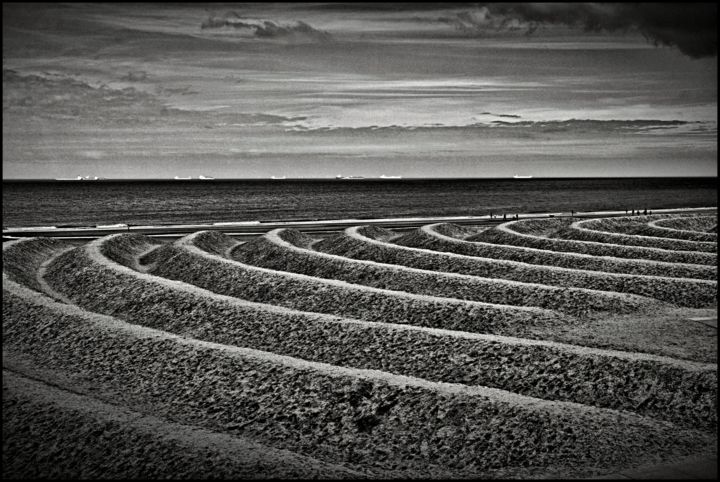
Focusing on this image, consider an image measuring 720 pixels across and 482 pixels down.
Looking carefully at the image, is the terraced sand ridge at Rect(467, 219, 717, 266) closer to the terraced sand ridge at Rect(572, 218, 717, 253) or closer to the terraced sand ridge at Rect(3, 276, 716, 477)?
the terraced sand ridge at Rect(572, 218, 717, 253)

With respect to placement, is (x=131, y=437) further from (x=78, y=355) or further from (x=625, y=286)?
(x=625, y=286)

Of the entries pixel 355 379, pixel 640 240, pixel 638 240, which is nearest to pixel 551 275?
pixel 638 240

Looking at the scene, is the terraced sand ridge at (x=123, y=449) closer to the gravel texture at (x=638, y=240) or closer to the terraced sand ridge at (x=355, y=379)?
the terraced sand ridge at (x=355, y=379)

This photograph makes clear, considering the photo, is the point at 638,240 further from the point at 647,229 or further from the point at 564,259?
the point at 564,259

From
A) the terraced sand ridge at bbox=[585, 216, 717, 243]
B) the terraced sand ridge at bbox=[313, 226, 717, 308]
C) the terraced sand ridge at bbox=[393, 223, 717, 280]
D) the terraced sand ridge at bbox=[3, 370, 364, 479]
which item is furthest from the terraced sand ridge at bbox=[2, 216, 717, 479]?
the terraced sand ridge at bbox=[585, 216, 717, 243]

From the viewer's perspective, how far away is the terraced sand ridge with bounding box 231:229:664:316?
35.0 m

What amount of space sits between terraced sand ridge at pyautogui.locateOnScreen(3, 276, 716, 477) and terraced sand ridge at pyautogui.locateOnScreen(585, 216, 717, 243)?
1701 inches

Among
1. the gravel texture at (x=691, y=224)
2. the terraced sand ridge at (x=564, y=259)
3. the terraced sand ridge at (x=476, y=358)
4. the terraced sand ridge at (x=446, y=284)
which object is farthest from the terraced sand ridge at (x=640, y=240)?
the terraced sand ridge at (x=476, y=358)

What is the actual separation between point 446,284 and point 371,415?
19.3m

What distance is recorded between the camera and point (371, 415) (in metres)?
21.8

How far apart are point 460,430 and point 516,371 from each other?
18.9 ft

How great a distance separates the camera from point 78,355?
28750 millimetres

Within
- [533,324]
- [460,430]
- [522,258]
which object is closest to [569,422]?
[460,430]

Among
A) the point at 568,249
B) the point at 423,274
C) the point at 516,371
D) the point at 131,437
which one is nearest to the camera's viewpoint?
the point at 131,437
